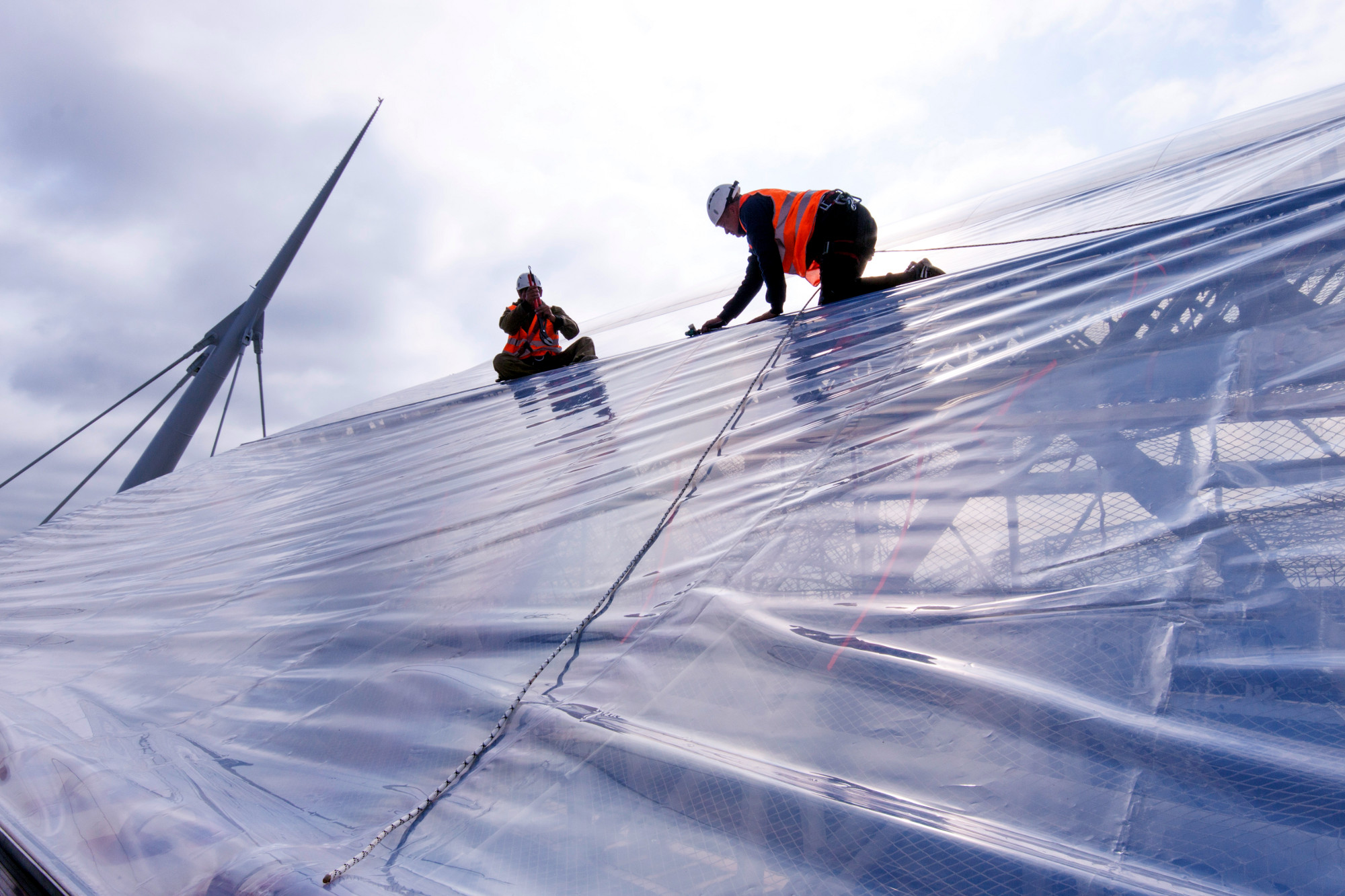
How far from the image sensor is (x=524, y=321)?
3.83 meters

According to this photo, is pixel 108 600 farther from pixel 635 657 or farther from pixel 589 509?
pixel 635 657

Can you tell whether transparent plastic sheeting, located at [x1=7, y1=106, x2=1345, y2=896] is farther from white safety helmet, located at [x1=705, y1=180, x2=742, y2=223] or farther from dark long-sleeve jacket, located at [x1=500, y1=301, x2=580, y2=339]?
dark long-sleeve jacket, located at [x1=500, y1=301, x2=580, y2=339]

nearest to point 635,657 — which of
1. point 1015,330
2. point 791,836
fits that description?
point 791,836

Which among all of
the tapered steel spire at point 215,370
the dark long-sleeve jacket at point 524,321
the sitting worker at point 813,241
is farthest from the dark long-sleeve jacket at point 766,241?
the tapered steel spire at point 215,370

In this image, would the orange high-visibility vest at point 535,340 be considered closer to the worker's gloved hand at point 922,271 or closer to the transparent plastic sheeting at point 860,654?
the worker's gloved hand at point 922,271

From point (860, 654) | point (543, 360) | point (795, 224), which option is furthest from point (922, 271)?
point (543, 360)

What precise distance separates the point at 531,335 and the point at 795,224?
6.06ft

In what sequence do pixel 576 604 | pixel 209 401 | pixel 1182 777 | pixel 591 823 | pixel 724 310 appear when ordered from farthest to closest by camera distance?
pixel 209 401, pixel 724 310, pixel 576 604, pixel 591 823, pixel 1182 777

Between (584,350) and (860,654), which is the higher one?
(584,350)

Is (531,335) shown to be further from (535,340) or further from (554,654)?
(554,654)

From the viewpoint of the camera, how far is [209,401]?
504 cm

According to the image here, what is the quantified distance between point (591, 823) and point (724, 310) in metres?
2.30

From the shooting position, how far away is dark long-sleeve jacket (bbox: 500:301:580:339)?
12.5 feet

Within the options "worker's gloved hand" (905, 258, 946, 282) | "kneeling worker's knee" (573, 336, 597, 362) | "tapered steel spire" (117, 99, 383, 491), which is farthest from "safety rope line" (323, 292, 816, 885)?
"tapered steel spire" (117, 99, 383, 491)
